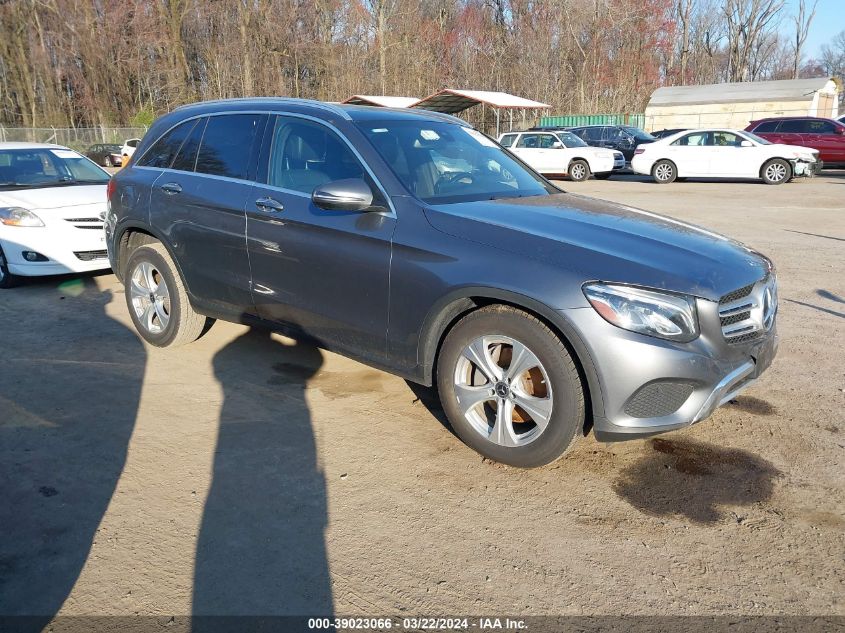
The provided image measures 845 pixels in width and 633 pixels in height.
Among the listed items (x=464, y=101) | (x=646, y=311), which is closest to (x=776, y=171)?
(x=464, y=101)

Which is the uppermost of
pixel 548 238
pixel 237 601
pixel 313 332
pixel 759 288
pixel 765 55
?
pixel 765 55

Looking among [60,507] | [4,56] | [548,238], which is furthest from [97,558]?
[4,56]

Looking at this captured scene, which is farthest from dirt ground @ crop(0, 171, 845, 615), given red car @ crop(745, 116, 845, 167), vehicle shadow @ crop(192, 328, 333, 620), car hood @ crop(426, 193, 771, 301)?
red car @ crop(745, 116, 845, 167)

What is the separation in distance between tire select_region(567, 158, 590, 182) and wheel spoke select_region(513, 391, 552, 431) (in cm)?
2066

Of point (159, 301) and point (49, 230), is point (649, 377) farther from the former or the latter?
point (49, 230)

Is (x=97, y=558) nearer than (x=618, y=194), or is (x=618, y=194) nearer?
(x=97, y=558)

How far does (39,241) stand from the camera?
7309mm

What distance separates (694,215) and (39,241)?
11.0m

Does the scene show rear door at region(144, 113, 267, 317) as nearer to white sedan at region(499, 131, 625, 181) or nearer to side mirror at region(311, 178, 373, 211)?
side mirror at region(311, 178, 373, 211)

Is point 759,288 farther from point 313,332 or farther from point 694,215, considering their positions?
point 694,215

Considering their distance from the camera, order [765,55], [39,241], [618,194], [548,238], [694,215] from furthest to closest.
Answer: [765,55] → [618,194] → [694,215] → [39,241] → [548,238]

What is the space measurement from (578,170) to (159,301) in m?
19.5

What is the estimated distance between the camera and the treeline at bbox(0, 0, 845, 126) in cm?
4112

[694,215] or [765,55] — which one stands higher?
[765,55]
